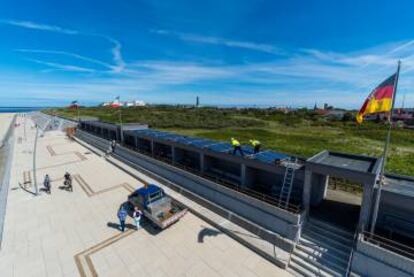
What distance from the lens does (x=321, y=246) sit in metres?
11.2

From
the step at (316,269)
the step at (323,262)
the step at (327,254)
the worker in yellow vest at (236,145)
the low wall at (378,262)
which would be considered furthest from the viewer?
the worker in yellow vest at (236,145)

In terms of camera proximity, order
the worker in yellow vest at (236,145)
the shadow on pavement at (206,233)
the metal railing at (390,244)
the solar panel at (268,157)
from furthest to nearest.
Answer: the worker in yellow vest at (236,145) < the solar panel at (268,157) < the shadow on pavement at (206,233) < the metal railing at (390,244)

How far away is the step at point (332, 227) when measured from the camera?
1120cm

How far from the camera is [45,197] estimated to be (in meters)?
18.3

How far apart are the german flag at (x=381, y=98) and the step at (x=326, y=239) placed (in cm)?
667

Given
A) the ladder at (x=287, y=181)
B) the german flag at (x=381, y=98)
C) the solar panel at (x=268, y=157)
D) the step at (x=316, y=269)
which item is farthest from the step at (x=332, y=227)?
the german flag at (x=381, y=98)

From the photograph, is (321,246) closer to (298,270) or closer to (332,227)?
(332,227)

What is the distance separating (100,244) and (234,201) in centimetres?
878

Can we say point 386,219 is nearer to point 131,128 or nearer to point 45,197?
point 45,197

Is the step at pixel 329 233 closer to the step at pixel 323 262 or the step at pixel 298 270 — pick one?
the step at pixel 323 262

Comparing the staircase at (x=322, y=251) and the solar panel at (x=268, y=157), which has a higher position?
the solar panel at (x=268, y=157)

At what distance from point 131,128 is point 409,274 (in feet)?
104

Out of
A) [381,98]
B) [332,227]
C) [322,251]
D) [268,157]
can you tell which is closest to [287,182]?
[268,157]

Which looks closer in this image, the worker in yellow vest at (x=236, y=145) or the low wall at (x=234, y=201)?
the low wall at (x=234, y=201)
